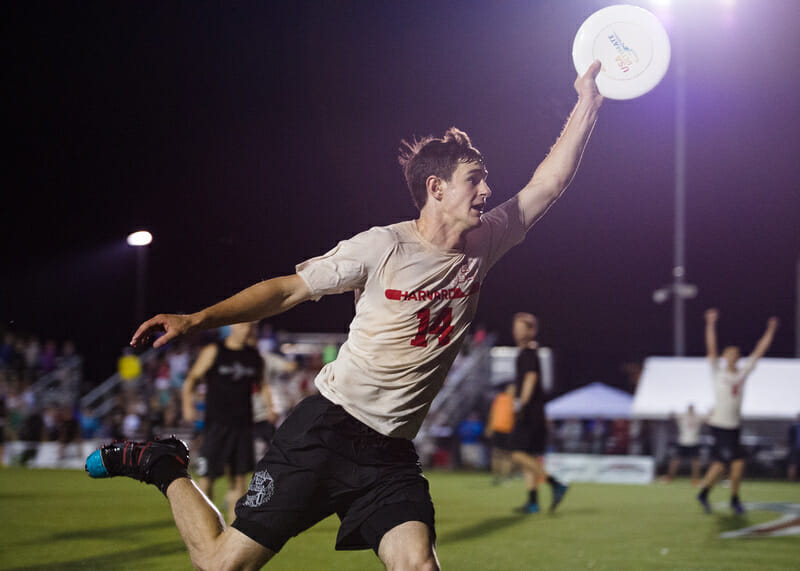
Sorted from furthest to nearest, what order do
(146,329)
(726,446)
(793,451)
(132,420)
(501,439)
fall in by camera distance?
(132,420) → (793,451) → (501,439) → (726,446) → (146,329)

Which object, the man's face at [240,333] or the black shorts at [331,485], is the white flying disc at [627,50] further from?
the man's face at [240,333]

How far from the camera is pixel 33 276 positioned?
3244cm

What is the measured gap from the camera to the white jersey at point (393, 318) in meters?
3.82

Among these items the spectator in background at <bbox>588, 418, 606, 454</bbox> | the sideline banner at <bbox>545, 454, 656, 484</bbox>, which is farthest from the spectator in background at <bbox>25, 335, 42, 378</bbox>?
the spectator in background at <bbox>588, 418, 606, 454</bbox>

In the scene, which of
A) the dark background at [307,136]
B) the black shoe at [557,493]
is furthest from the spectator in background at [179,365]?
the black shoe at [557,493]

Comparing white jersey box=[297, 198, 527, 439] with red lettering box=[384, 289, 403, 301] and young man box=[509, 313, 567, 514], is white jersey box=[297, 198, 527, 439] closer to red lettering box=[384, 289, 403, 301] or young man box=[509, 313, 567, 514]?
red lettering box=[384, 289, 403, 301]

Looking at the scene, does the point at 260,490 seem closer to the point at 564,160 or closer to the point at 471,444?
the point at 564,160

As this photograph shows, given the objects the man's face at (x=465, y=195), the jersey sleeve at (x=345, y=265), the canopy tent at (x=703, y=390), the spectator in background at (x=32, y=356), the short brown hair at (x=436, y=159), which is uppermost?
the short brown hair at (x=436, y=159)

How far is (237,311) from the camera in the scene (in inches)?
138

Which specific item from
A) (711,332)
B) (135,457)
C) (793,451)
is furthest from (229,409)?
(793,451)

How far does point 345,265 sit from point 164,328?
0.82m

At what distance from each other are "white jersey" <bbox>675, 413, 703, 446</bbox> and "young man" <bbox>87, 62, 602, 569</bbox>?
15.4 m

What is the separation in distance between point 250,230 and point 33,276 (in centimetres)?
2681

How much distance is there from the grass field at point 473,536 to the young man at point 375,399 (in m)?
3.18
